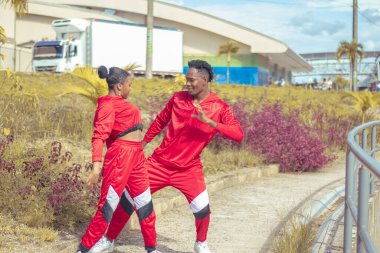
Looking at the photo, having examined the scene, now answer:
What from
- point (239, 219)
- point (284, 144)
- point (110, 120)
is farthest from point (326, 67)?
point (110, 120)

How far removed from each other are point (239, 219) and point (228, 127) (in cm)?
257

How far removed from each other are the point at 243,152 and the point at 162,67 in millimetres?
25822

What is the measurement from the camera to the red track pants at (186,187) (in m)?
5.29

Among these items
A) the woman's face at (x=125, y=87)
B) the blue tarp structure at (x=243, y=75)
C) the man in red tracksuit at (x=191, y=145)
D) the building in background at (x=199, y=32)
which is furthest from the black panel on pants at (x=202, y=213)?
the blue tarp structure at (x=243, y=75)

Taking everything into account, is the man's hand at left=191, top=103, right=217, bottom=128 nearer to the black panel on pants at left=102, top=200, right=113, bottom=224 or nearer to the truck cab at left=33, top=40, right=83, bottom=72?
the black panel on pants at left=102, top=200, right=113, bottom=224

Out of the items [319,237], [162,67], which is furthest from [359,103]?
[162,67]

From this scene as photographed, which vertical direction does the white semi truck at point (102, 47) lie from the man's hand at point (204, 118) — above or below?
above

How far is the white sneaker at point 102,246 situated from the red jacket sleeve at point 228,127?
4.51ft

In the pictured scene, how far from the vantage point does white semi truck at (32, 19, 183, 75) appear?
30.2 m

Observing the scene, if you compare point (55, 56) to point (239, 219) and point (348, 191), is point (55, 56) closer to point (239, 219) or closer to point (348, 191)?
point (239, 219)

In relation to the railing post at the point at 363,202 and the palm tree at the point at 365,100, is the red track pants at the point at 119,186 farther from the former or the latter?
the palm tree at the point at 365,100

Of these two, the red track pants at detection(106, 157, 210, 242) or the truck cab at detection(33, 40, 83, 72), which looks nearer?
the red track pants at detection(106, 157, 210, 242)

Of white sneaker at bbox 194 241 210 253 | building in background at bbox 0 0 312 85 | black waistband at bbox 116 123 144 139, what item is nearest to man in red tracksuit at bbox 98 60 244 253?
white sneaker at bbox 194 241 210 253

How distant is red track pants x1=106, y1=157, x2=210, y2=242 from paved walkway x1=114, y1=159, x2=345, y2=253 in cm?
66
